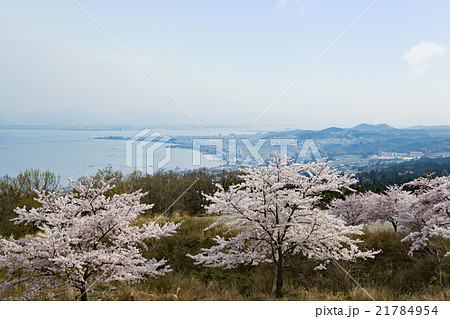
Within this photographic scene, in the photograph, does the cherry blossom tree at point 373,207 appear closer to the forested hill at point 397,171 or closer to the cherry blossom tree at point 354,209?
the cherry blossom tree at point 354,209

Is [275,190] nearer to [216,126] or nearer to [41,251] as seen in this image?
[41,251]

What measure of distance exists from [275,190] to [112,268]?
10.0 ft

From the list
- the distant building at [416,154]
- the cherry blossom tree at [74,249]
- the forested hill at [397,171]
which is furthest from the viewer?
the distant building at [416,154]

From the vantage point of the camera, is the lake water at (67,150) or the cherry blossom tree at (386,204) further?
the lake water at (67,150)

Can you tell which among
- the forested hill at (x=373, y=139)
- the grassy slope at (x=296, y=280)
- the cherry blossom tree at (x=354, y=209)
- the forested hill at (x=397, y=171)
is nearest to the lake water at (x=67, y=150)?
the forested hill at (x=373, y=139)

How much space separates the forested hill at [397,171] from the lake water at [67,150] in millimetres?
9600

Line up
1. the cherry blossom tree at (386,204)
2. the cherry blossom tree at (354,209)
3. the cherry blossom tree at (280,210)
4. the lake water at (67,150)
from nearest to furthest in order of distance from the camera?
the cherry blossom tree at (280,210), the cherry blossom tree at (386,204), the cherry blossom tree at (354,209), the lake water at (67,150)

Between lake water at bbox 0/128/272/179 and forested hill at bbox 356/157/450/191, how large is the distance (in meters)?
9.60

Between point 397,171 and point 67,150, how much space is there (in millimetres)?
20235

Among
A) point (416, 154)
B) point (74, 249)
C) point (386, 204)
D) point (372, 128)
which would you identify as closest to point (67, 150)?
point (74, 249)

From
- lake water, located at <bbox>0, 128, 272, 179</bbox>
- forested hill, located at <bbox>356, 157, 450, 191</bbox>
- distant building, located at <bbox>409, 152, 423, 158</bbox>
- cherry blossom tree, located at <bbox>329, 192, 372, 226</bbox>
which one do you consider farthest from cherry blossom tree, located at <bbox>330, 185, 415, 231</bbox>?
distant building, located at <bbox>409, 152, 423, 158</bbox>

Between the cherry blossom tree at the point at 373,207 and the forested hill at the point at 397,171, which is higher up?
the forested hill at the point at 397,171

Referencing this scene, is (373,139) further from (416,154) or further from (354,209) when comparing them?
(354,209)

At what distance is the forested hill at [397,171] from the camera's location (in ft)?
55.4
